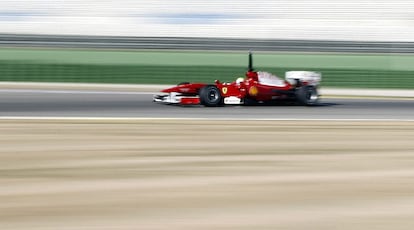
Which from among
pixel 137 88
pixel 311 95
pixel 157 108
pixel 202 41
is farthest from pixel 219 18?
pixel 157 108

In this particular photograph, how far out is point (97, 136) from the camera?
1012cm

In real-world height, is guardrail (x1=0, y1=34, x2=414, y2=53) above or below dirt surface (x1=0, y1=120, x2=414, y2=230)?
above

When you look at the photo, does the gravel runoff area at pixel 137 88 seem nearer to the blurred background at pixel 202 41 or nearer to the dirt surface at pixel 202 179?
the blurred background at pixel 202 41

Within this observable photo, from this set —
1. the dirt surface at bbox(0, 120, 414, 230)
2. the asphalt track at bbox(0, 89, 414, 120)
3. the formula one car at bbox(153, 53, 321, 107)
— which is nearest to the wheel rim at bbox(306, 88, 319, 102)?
the formula one car at bbox(153, 53, 321, 107)

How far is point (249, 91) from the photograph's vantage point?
15.8m

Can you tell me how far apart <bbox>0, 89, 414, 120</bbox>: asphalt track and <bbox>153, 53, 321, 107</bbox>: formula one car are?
0.19 metres

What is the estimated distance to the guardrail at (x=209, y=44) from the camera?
24.9 metres

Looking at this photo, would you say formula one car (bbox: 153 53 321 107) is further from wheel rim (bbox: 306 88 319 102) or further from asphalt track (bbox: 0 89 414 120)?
asphalt track (bbox: 0 89 414 120)

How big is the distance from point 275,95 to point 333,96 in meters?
4.63

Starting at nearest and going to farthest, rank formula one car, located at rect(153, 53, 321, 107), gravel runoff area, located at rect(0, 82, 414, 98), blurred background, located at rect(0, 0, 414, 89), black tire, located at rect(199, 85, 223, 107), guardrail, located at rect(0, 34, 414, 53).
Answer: black tire, located at rect(199, 85, 223, 107)
formula one car, located at rect(153, 53, 321, 107)
gravel runoff area, located at rect(0, 82, 414, 98)
blurred background, located at rect(0, 0, 414, 89)
guardrail, located at rect(0, 34, 414, 53)

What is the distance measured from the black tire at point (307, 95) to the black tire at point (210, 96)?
5.49 ft

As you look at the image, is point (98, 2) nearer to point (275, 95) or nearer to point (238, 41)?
point (238, 41)

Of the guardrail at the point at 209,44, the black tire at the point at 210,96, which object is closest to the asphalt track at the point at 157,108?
the black tire at the point at 210,96

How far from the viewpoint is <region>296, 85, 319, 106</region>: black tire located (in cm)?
1614
